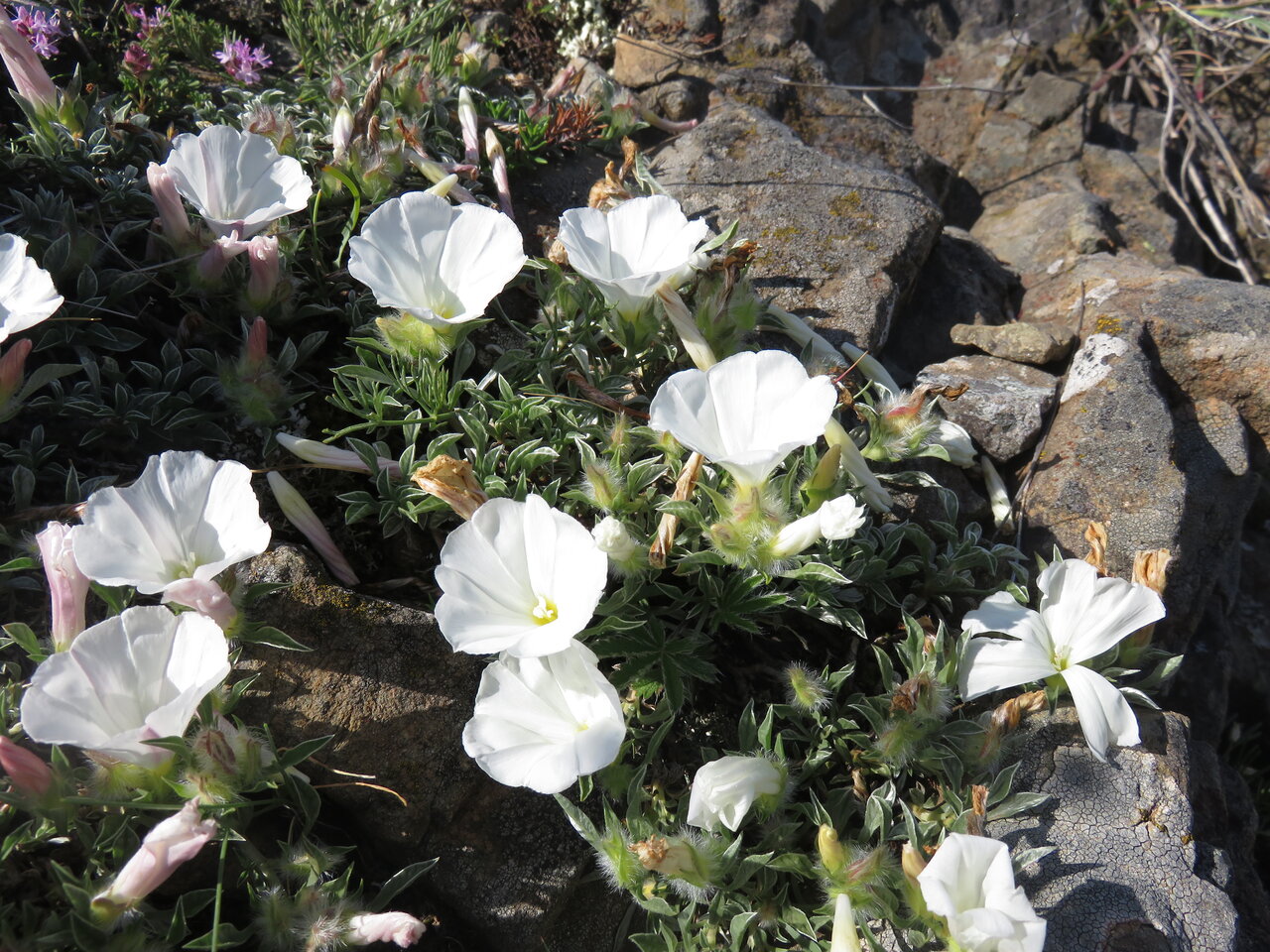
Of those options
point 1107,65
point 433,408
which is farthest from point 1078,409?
point 1107,65

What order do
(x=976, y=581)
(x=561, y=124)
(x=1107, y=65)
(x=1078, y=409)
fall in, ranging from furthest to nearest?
(x=1107, y=65) < (x=561, y=124) < (x=1078, y=409) < (x=976, y=581)

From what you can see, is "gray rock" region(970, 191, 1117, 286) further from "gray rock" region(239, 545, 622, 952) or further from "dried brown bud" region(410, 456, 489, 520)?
"gray rock" region(239, 545, 622, 952)

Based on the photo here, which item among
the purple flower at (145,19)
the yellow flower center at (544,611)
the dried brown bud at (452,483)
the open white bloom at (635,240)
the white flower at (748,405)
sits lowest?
the yellow flower center at (544,611)

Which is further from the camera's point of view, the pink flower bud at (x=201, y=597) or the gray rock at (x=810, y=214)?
the gray rock at (x=810, y=214)

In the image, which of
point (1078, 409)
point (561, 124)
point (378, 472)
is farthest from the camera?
point (561, 124)

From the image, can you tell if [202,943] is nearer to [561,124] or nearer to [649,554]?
[649,554]

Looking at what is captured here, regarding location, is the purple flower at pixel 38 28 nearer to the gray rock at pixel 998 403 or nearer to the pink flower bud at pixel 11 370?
the pink flower bud at pixel 11 370

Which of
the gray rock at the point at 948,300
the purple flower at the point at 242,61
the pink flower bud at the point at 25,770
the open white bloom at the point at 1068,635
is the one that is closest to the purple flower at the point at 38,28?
the purple flower at the point at 242,61
